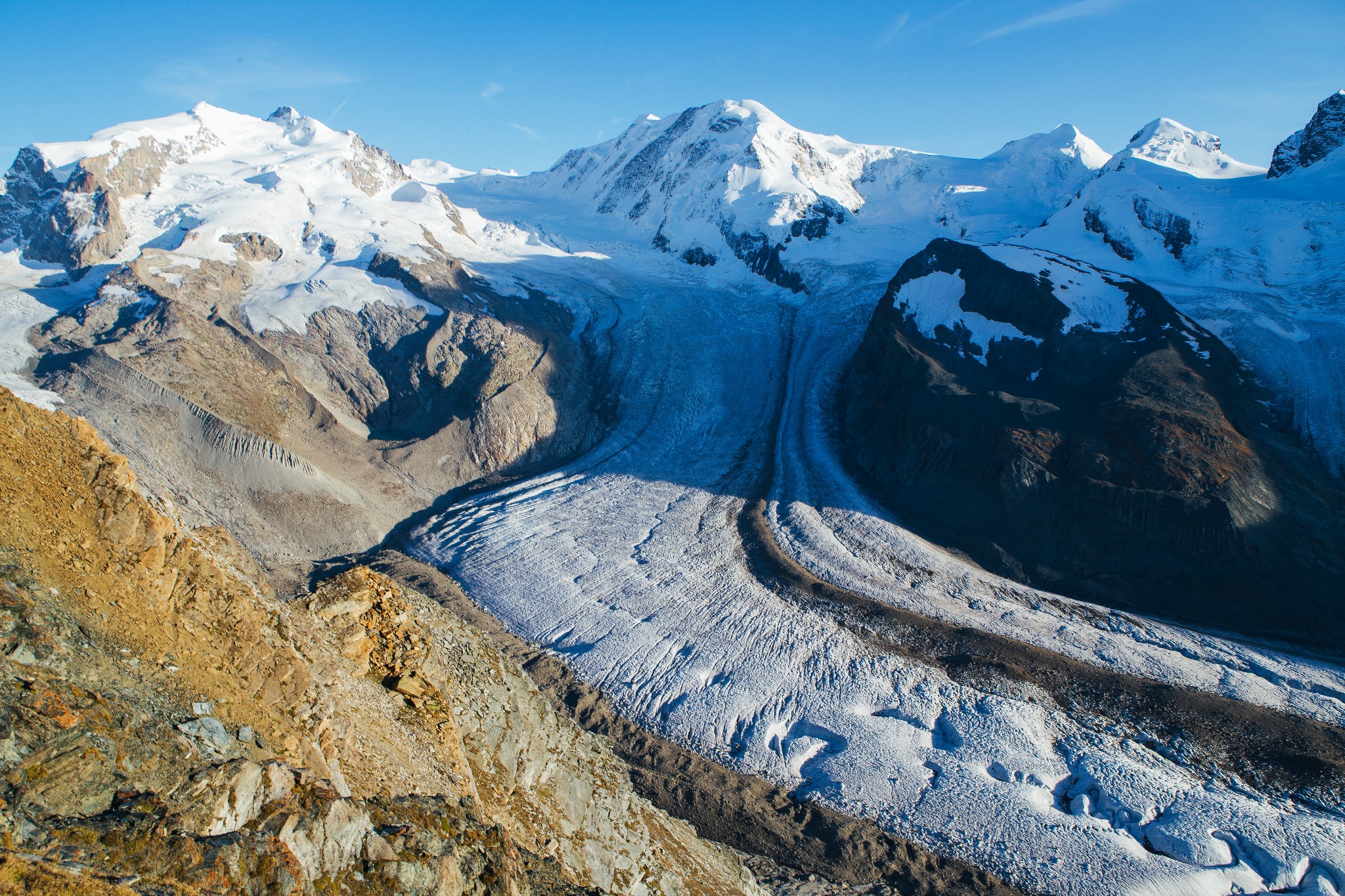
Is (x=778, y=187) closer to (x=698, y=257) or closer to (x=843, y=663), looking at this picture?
(x=698, y=257)

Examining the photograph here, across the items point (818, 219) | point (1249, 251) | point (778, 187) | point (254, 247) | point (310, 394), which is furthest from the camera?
point (778, 187)

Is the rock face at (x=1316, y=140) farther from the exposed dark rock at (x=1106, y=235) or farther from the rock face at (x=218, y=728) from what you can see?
the rock face at (x=218, y=728)

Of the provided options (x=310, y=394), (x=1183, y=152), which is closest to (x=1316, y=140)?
(x=1183, y=152)

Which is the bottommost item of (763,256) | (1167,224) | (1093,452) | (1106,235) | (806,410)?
(806,410)

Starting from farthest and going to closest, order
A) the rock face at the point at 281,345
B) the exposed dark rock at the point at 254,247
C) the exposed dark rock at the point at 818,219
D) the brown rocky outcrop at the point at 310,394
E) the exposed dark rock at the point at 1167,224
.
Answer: the exposed dark rock at the point at 818,219 → the exposed dark rock at the point at 1167,224 → the exposed dark rock at the point at 254,247 → the rock face at the point at 281,345 → the brown rocky outcrop at the point at 310,394

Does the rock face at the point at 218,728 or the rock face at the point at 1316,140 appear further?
the rock face at the point at 1316,140

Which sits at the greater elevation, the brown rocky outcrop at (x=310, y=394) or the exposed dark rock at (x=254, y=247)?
the exposed dark rock at (x=254, y=247)

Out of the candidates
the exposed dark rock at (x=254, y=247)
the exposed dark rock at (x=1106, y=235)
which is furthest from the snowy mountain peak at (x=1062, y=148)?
the exposed dark rock at (x=254, y=247)

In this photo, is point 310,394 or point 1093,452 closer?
point 1093,452

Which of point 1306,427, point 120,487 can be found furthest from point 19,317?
point 1306,427
